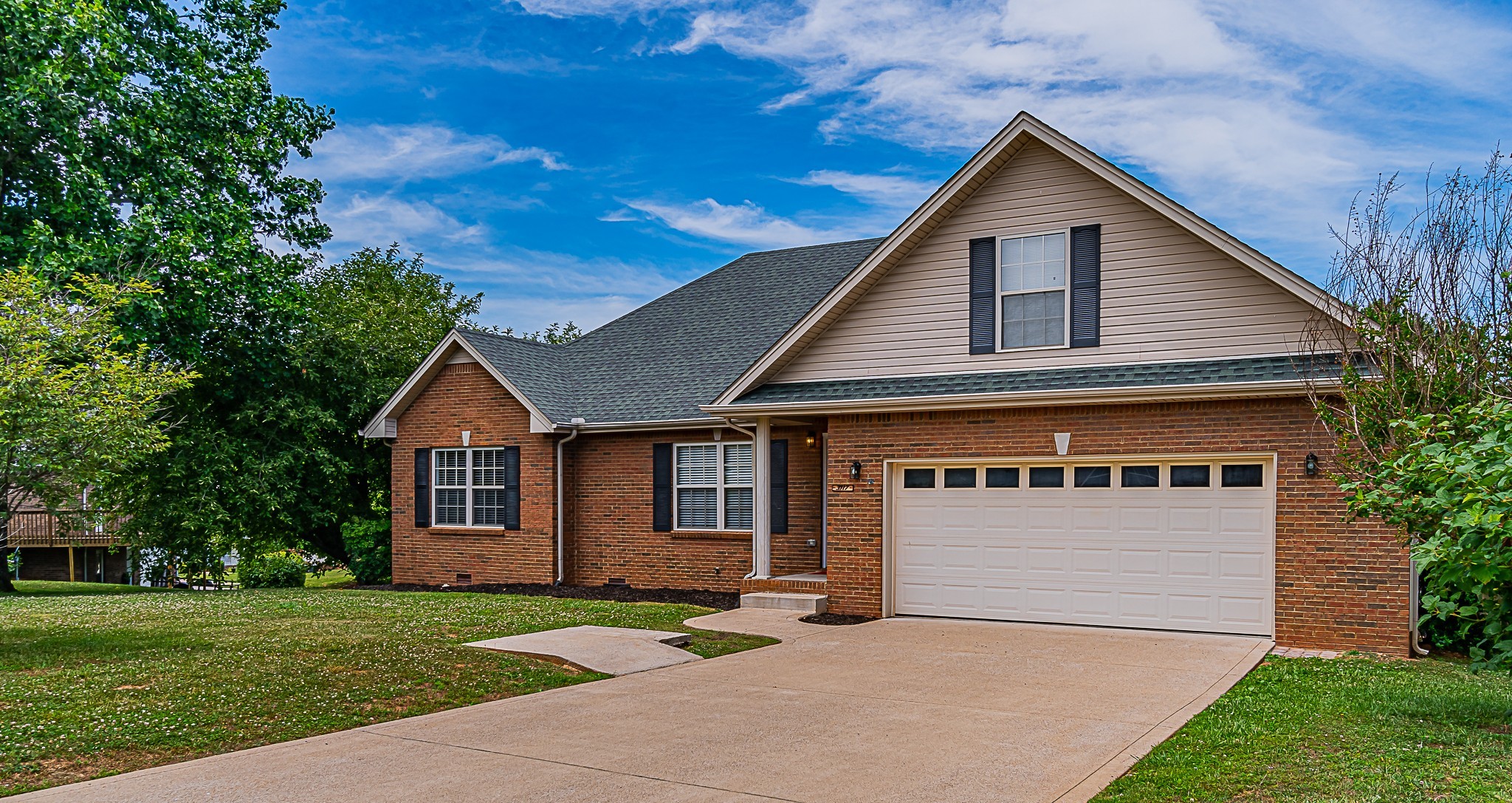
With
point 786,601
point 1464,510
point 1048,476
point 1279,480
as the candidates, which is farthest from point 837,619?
point 1464,510

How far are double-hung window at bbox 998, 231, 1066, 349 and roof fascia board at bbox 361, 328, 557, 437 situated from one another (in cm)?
787

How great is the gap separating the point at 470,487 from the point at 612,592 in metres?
3.62

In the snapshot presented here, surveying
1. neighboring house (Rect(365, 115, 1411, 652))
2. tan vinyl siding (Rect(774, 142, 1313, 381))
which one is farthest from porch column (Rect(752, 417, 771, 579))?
tan vinyl siding (Rect(774, 142, 1313, 381))

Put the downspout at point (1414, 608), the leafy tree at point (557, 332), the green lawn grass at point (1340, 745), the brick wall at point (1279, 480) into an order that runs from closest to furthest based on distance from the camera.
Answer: the green lawn grass at point (1340, 745), the downspout at point (1414, 608), the brick wall at point (1279, 480), the leafy tree at point (557, 332)

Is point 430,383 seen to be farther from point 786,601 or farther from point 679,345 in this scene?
point 786,601

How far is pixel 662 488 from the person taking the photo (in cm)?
1750

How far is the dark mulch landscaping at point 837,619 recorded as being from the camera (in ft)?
44.6

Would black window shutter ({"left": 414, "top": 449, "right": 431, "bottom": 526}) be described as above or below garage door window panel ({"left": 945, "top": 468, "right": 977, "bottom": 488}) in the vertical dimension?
below

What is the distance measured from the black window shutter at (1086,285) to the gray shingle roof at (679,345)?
5147 millimetres

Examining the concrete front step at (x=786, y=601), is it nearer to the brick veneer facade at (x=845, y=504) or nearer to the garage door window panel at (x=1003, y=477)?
the brick veneer facade at (x=845, y=504)

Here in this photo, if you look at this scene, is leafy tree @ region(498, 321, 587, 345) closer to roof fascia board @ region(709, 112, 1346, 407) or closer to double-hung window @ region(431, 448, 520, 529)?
double-hung window @ region(431, 448, 520, 529)

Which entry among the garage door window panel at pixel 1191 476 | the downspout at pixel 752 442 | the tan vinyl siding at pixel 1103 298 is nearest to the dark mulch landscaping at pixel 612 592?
the downspout at pixel 752 442

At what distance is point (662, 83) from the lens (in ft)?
79.9

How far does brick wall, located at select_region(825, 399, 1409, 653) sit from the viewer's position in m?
11.0
